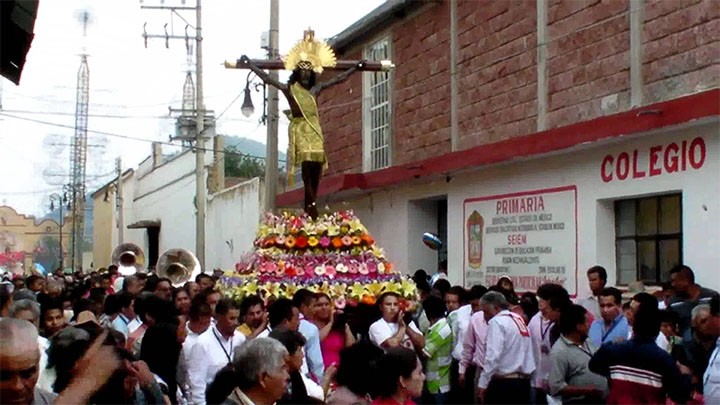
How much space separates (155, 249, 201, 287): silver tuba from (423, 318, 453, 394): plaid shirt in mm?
10563

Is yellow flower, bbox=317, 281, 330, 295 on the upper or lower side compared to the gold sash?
lower

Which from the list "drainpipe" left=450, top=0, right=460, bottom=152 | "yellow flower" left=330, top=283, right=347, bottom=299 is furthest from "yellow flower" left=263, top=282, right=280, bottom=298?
"drainpipe" left=450, top=0, right=460, bottom=152

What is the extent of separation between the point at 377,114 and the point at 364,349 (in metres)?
17.8

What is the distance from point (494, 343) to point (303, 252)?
3304 mm

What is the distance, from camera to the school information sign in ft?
49.6

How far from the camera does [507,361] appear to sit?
9.80m

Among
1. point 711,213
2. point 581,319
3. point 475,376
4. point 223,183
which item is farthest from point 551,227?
point 223,183

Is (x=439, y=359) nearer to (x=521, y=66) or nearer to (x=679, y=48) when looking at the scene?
(x=679, y=48)

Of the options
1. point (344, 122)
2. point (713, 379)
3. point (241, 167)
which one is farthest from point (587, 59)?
point (241, 167)

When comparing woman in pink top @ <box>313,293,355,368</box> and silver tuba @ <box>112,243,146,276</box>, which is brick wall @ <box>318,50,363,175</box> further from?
woman in pink top @ <box>313,293,355,368</box>

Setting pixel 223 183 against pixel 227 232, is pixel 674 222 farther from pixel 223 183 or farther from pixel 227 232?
pixel 223 183

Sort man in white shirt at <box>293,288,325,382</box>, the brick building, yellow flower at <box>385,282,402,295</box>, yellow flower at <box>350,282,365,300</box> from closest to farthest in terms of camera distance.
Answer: man in white shirt at <box>293,288,325,382</box> < yellow flower at <box>350,282,365,300</box> < yellow flower at <box>385,282,402,295</box> < the brick building

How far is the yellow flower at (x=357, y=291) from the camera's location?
1178 centimetres

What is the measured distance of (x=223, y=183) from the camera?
39.4 meters
